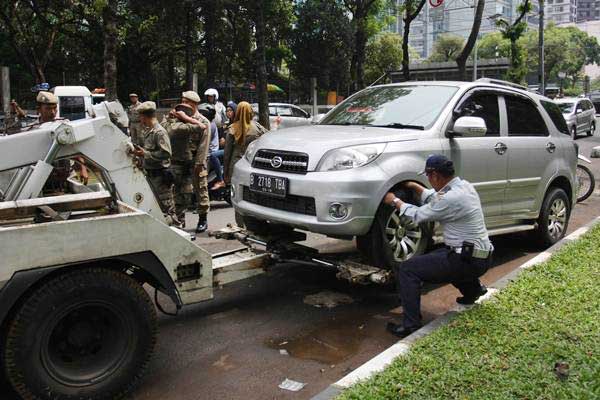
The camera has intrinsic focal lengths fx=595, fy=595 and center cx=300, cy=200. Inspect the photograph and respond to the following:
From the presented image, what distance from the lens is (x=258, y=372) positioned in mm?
3938

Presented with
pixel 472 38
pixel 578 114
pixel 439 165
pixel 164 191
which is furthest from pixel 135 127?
pixel 578 114

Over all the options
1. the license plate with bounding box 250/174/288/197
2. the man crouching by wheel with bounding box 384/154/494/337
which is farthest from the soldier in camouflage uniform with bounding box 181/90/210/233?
the man crouching by wheel with bounding box 384/154/494/337

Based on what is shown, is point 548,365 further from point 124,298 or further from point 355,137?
point 124,298

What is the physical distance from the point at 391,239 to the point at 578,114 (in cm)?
2222

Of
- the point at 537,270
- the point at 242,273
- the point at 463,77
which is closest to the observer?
the point at 242,273

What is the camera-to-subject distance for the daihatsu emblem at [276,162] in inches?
198

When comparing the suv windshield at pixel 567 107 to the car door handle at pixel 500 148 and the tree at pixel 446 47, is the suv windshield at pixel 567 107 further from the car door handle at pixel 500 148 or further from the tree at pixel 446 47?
the tree at pixel 446 47

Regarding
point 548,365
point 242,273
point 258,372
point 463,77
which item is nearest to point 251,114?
point 242,273

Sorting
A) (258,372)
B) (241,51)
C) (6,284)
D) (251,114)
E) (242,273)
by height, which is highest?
(241,51)

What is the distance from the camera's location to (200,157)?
7656mm

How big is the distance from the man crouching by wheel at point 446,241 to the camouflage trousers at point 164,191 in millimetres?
3397

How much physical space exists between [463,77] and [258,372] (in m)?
22.1

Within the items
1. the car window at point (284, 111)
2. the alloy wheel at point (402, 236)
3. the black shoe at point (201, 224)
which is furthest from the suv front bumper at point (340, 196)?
the car window at point (284, 111)

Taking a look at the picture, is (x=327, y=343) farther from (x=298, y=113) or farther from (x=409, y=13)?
(x=409, y=13)
